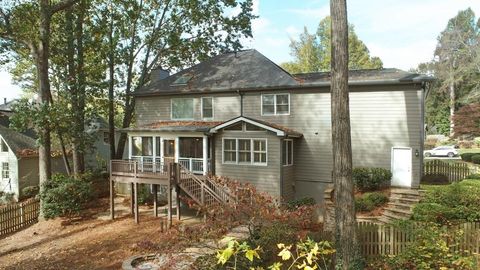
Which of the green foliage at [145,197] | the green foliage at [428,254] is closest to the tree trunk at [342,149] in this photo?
the green foliage at [428,254]

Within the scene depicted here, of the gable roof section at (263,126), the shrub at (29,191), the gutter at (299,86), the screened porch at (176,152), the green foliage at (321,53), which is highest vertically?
the green foliage at (321,53)

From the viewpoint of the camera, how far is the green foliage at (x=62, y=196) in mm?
19281

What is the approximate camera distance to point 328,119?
19250 millimetres

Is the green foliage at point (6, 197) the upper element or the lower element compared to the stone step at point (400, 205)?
lower

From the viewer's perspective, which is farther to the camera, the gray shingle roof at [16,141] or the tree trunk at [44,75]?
the gray shingle roof at [16,141]

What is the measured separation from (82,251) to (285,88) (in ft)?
43.0

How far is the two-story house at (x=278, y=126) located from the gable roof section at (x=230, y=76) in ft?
0.26

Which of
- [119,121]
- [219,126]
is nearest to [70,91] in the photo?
[219,126]

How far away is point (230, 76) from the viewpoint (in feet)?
74.7

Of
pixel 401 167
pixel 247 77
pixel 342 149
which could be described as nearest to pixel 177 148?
pixel 247 77

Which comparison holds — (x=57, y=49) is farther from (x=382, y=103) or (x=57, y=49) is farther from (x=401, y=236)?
(x=401, y=236)

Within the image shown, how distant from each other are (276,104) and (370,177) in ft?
22.1

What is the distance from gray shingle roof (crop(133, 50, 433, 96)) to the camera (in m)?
18.4

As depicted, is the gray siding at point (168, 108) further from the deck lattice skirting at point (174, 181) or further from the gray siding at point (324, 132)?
the deck lattice skirting at point (174, 181)
